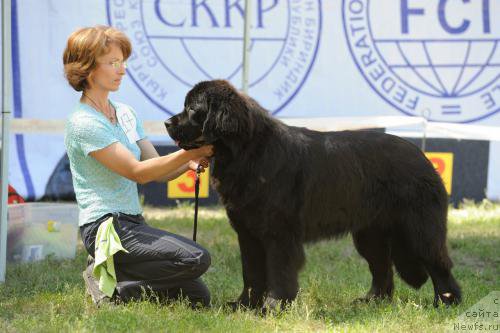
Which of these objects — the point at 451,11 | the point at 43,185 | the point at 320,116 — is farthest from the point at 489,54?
the point at 43,185

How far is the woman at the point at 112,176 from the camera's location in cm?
394

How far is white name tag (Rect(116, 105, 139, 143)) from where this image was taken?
426cm

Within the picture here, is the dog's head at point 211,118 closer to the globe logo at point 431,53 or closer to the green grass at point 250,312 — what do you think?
the green grass at point 250,312

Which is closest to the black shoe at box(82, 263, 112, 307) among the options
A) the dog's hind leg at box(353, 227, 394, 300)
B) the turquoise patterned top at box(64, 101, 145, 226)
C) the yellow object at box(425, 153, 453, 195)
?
the turquoise patterned top at box(64, 101, 145, 226)

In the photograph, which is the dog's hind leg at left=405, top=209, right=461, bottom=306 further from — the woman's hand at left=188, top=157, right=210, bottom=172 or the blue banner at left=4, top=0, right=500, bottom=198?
the blue banner at left=4, top=0, right=500, bottom=198

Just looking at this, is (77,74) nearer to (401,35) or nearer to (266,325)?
(266,325)

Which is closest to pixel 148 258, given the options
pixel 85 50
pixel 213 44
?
pixel 85 50

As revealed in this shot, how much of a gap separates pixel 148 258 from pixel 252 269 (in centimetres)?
59

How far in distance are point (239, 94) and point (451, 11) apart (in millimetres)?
5005

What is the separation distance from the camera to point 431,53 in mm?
8023

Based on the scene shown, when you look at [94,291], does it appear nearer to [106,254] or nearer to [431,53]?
[106,254]

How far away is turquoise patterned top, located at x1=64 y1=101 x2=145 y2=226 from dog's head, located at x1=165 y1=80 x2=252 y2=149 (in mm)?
444

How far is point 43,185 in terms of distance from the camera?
7.36 m

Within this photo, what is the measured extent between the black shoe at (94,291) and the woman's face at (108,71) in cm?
106
